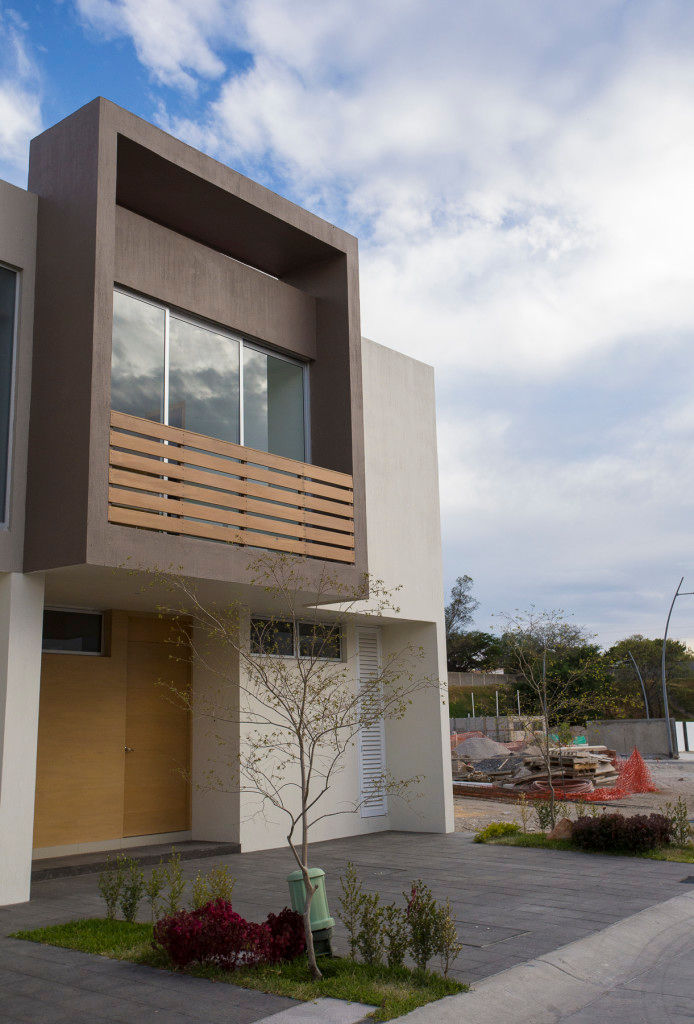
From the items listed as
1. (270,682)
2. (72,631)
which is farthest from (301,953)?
(72,631)

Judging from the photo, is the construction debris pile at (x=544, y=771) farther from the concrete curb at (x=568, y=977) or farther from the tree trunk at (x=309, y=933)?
the tree trunk at (x=309, y=933)

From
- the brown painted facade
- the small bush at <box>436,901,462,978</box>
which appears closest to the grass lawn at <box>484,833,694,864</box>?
the brown painted facade

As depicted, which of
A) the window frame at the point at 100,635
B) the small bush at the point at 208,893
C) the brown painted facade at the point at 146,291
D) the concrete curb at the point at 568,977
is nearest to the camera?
the concrete curb at the point at 568,977

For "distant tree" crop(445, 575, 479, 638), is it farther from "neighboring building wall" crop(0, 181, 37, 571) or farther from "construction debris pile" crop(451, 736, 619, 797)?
"neighboring building wall" crop(0, 181, 37, 571)

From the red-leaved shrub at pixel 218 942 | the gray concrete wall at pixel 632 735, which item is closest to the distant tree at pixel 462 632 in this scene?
the gray concrete wall at pixel 632 735

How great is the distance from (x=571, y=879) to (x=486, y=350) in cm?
1046

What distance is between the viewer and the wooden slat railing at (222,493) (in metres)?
9.20

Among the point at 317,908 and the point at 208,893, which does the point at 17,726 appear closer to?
the point at 208,893

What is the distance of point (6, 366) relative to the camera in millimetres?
9523

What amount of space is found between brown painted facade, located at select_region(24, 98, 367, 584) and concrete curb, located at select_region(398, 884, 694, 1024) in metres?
A: 5.27

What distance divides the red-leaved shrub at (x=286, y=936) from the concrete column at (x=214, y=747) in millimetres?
5699

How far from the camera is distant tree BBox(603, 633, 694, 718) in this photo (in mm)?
57281

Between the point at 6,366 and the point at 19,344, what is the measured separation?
30cm

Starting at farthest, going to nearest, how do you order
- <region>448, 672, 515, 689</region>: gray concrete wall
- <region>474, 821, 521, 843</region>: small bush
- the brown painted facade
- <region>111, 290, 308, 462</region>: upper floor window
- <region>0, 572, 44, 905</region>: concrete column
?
<region>448, 672, 515, 689</region>: gray concrete wall < <region>474, 821, 521, 843</region>: small bush < <region>111, 290, 308, 462</region>: upper floor window < the brown painted facade < <region>0, 572, 44, 905</region>: concrete column
